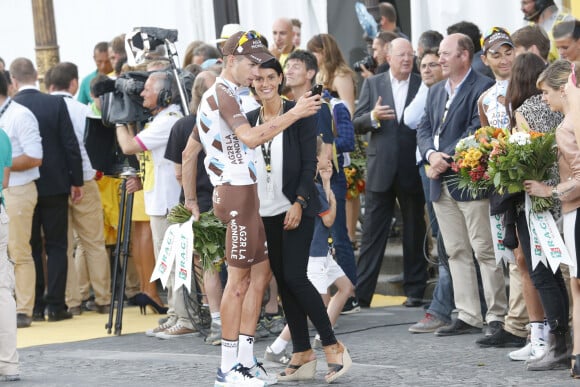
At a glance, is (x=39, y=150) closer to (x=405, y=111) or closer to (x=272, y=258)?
(x=405, y=111)

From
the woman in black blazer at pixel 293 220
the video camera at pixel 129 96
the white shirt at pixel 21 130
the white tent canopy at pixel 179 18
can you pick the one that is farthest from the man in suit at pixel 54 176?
the woman in black blazer at pixel 293 220

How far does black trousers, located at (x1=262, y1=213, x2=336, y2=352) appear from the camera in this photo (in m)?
8.16

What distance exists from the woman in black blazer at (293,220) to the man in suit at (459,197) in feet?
5.86

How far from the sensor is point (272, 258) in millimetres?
8258

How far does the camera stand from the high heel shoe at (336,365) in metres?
8.14

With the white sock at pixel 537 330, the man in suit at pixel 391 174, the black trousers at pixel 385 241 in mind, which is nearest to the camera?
the white sock at pixel 537 330

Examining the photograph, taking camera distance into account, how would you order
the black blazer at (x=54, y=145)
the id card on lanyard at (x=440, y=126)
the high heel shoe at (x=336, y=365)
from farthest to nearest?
the black blazer at (x=54, y=145), the id card on lanyard at (x=440, y=126), the high heel shoe at (x=336, y=365)

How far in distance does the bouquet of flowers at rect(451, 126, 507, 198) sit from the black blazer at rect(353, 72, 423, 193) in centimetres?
259

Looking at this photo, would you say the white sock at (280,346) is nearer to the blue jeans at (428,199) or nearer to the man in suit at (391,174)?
the blue jeans at (428,199)

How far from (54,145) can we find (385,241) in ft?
10.8

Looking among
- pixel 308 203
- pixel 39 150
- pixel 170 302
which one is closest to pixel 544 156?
pixel 308 203

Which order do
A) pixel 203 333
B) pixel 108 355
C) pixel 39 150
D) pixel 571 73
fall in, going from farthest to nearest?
pixel 39 150, pixel 203 333, pixel 108 355, pixel 571 73

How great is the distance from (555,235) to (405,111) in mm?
3244

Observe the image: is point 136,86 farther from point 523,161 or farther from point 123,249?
point 523,161
